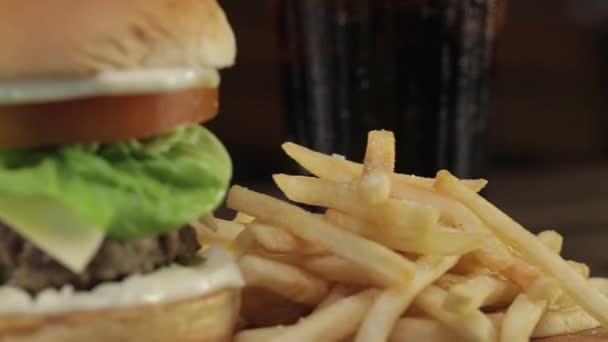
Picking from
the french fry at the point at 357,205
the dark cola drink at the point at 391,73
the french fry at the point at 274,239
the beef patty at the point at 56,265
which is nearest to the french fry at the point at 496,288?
the french fry at the point at 357,205

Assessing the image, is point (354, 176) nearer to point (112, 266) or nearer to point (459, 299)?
point (459, 299)

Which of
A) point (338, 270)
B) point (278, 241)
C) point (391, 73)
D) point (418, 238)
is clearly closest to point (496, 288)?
point (418, 238)

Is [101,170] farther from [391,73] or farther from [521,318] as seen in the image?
[391,73]

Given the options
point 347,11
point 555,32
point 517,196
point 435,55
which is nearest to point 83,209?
point 347,11

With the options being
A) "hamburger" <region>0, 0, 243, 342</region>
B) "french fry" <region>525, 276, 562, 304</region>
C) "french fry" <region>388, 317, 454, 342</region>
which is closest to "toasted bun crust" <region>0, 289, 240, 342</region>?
"hamburger" <region>0, 0, 243, 342</region>

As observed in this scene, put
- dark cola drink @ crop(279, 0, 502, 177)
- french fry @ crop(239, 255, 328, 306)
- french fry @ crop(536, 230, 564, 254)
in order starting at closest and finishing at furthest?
french fry @ crop(239, 255, 328, 306) < french fry @ crop(536, 230, 564, 254) < dark cola drink @ crop(279, 0, 502, 177)

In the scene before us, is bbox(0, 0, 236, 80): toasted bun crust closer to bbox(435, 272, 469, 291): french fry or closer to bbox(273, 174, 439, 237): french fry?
bbox(273, 174, 439, 237): french fry

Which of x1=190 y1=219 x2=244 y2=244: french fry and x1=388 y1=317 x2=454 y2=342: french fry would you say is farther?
x1=190 y1=219 x2=244 y2=244: french fry
